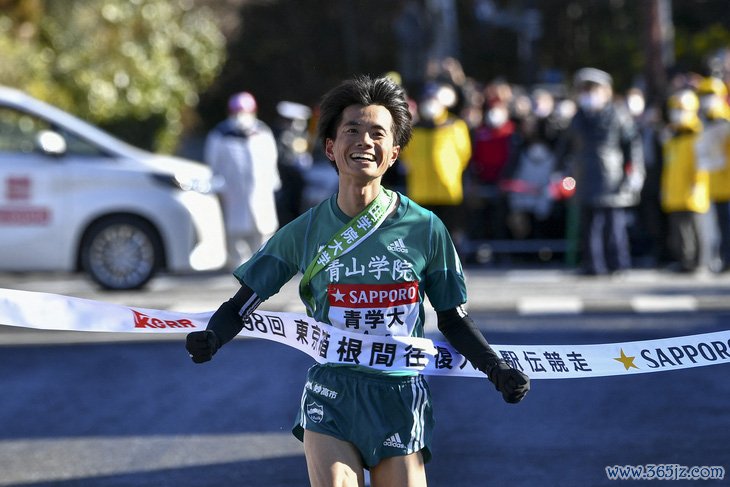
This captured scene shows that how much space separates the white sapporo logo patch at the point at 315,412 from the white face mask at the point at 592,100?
11.7 metres

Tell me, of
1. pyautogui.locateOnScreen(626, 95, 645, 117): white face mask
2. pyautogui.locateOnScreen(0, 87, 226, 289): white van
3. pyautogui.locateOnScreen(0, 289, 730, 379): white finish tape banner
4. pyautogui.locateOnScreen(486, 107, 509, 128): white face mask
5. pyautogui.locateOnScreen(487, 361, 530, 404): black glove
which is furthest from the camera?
pyautogui.locateOnScreen(626, 95, 645, 117): white face mask

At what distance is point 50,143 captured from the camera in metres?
14.7

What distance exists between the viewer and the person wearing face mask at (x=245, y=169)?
54.3 feet

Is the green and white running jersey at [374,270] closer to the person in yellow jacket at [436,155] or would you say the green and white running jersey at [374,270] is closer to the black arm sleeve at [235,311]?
the black arm sleeve at [235,311]

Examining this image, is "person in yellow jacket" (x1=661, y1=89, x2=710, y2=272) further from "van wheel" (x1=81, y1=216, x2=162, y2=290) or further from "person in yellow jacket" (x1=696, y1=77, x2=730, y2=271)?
"van wheel" (x1=81, y1=216, x2=162, y2=290)

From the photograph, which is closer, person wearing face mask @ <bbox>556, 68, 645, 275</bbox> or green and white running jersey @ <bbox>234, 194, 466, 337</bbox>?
green and white running jersey @ <bbox>234, 194, 466, 337</bbox>

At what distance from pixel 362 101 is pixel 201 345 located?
805 millimetres

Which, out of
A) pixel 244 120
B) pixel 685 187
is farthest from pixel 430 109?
pixel 685 187

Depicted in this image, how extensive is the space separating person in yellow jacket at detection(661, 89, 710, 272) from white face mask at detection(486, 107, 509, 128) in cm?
264

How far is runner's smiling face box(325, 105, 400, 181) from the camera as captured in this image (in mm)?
4469

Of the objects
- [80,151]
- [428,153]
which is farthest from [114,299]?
[428,153]

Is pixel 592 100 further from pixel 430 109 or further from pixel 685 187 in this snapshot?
pixel 430 109

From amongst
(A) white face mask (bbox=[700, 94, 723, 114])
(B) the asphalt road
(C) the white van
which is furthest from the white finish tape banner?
(A) white face mask (bbox=[700, 94, 723, 114])

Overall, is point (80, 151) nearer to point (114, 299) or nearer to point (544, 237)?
point (114, 299)
